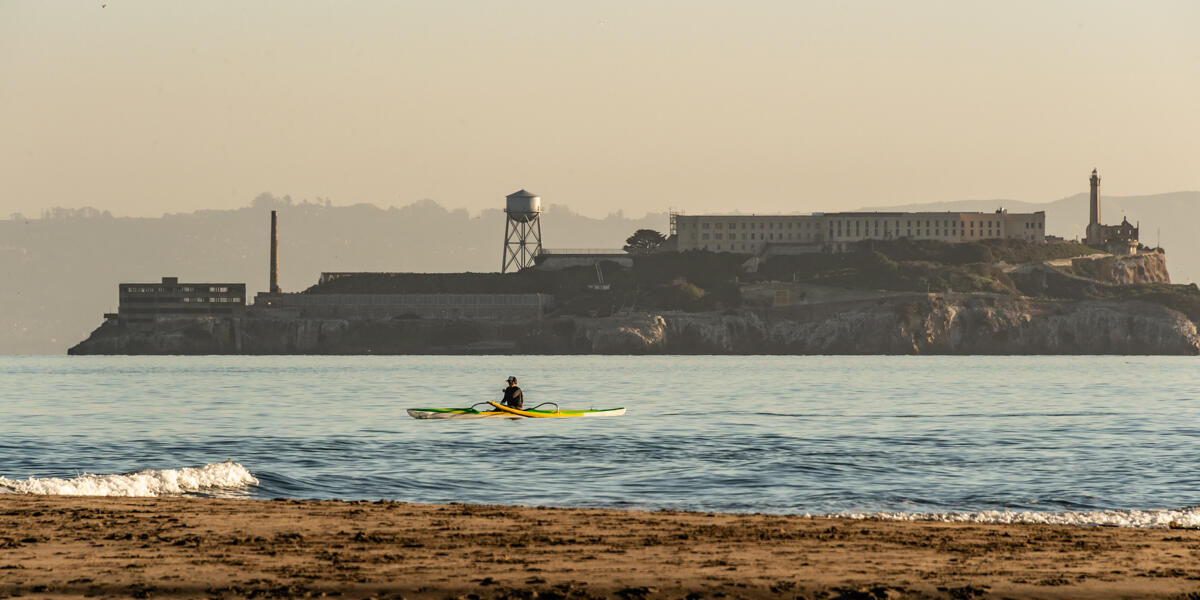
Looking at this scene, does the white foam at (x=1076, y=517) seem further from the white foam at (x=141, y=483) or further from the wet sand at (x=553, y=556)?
the white foam at (x=141, y=483)

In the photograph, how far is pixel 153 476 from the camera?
115 ft

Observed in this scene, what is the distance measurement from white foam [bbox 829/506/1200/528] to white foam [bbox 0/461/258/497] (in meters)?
15.4

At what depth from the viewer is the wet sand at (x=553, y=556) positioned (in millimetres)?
18016

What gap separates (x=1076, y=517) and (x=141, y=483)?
21.1 meters

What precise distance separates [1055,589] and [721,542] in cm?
563

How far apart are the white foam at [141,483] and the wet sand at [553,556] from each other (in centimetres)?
654

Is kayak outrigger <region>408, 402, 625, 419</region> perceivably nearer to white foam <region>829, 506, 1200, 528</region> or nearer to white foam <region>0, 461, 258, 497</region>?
white foam <region>0, 461, 258, 497</region>

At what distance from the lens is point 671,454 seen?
4559cm

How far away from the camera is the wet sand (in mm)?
18016

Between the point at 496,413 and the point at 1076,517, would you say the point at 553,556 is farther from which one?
the point at 496,413

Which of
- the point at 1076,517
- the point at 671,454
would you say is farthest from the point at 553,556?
the point at 671,454

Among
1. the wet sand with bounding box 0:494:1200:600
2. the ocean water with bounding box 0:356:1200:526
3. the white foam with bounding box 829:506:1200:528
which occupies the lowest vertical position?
the ocean water with bounding box 0:356:1200:526

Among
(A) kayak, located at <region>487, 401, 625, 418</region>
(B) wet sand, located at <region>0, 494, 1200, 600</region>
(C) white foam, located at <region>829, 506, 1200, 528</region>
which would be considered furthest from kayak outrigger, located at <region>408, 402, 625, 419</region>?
(B) wet sand, located at <region>0, 494, 1200, 600</region>

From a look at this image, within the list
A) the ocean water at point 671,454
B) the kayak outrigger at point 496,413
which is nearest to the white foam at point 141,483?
the ocean water at point 671,454
